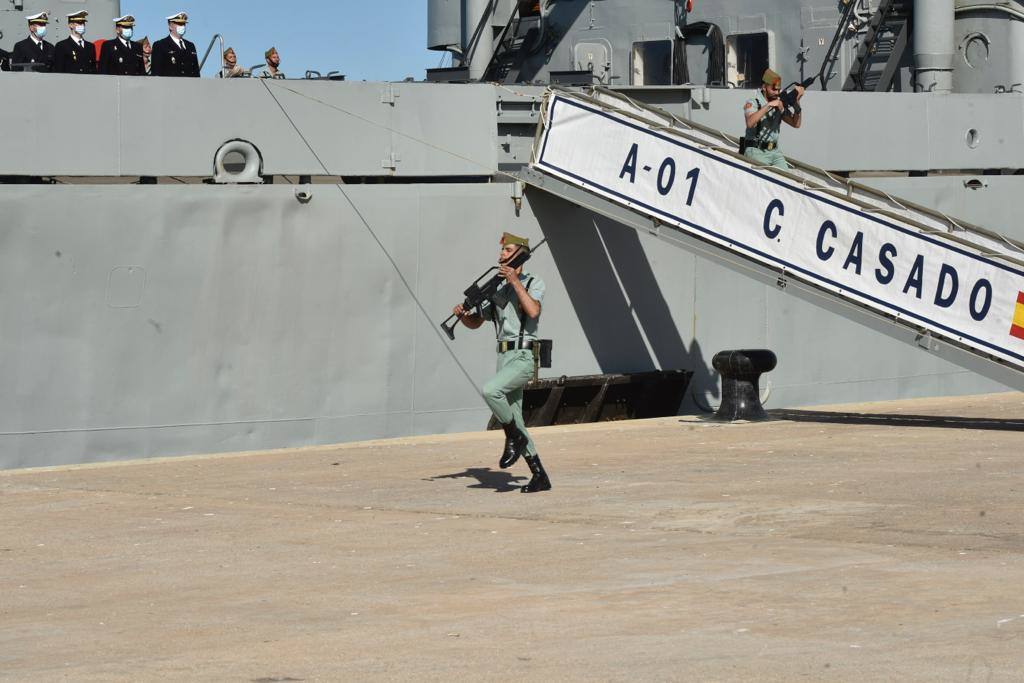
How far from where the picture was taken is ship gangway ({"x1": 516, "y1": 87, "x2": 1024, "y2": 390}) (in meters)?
12.9

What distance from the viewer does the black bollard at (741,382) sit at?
14086 mm

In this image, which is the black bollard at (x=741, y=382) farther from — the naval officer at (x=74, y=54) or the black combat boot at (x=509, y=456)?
the naval officer at (x=74, y=54)

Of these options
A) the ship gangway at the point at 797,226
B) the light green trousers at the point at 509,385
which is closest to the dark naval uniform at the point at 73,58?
the ship gangway at the point at 797,226

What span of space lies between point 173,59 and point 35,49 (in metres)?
1.18

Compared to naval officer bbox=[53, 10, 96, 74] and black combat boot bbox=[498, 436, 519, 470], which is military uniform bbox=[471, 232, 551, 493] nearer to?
black combat boot bbox=[498, 436, 519, 470]

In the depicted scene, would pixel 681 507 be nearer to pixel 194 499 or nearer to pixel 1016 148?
pixel 194 499

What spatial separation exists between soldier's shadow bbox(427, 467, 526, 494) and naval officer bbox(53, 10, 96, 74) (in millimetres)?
5008

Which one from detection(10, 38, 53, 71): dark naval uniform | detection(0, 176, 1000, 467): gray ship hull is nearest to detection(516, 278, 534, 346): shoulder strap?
detection(0, 176, 1000, 467): gray ship hull

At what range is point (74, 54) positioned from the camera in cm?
1313

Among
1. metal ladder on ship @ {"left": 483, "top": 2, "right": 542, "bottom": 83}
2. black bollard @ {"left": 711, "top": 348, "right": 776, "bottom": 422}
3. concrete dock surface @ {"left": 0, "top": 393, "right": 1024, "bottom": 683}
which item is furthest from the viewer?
metal ladder on ship @ {"left": 483, "top": 2, "right": 542, "bottom": 83}

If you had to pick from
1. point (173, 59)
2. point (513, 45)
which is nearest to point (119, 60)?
point (173, 59)

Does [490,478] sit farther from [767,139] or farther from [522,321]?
[767,139]

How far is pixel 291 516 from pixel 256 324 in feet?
13.5

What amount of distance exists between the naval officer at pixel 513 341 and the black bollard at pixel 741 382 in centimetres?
488
